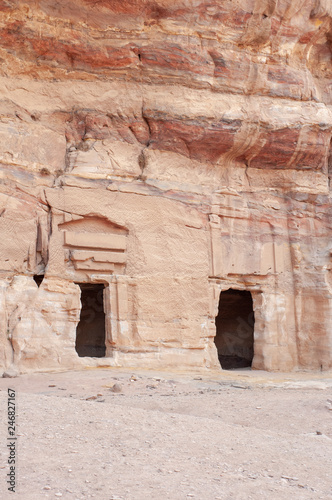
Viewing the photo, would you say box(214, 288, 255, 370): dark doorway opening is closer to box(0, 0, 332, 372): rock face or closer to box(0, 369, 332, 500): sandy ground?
box(0, 0, 332, 372): rock face

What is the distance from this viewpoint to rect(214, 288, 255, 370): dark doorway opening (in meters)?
14.6

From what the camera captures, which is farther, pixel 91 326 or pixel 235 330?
pixel 235 330

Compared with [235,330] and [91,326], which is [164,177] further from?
[235,330]

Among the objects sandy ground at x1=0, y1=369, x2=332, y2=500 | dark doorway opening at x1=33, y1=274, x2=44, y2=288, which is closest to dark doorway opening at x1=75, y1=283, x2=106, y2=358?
dark doorway opening at x1=33, y1=274, x2=44, y2=288

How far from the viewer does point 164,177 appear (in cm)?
1158

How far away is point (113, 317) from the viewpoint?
1048 centimetres

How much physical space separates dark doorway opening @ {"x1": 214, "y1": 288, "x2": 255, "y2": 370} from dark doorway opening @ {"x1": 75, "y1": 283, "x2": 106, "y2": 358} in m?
3.00

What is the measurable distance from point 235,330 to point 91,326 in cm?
370

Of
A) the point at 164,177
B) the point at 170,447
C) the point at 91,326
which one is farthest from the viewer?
the point at 91,326

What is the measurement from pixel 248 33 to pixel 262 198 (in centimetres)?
339

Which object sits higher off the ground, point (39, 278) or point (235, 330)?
point (39, 278)

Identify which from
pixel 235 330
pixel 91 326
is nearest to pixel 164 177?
pixel 91 326

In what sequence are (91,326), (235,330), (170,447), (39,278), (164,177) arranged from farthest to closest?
(235,330), (91,326), (164,177), (39,278), (170,447)

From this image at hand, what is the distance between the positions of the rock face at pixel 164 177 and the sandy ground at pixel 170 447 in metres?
3.32
